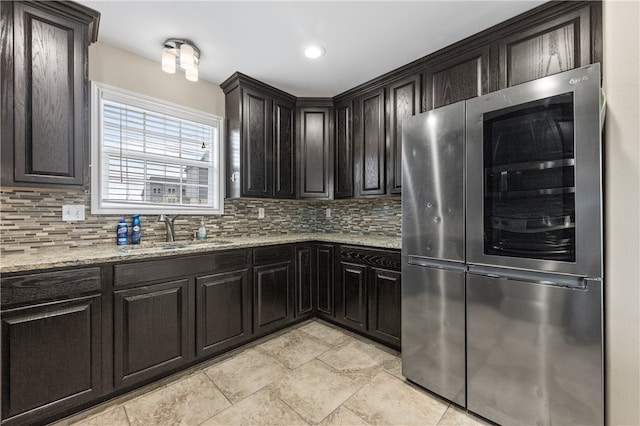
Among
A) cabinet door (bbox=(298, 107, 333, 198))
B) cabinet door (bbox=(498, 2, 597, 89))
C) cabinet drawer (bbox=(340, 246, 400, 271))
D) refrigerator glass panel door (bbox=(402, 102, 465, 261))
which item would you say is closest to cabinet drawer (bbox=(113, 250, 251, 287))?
cabinet drawer (bbox=(340, 246, 400, 271))

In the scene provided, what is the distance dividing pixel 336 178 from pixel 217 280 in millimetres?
1640

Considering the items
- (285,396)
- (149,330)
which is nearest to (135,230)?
(149,330)

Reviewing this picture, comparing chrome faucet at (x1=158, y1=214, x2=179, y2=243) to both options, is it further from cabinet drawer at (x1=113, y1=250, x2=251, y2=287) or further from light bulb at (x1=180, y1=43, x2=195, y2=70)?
light bulb at (x1=180, y1=43, x2=195, y2=70)

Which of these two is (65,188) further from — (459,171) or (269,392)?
(459,171)

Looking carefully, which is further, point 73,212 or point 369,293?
point 369,293

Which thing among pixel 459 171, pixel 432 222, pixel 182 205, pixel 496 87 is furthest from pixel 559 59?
pixel 182 205

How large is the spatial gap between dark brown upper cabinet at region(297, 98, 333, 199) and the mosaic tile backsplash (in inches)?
18.1

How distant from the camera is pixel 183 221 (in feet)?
8.29

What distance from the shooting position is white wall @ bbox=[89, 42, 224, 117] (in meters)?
2.09

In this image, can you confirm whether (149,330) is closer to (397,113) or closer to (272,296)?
(272,296)

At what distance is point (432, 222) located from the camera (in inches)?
67.0

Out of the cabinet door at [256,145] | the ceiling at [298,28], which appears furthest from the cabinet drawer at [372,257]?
the ceiling at [298,28]

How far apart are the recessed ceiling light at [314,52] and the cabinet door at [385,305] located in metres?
1.86

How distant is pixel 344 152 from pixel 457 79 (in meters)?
1.25
